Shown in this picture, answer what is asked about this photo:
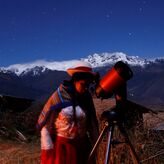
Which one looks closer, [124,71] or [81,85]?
[124,71]

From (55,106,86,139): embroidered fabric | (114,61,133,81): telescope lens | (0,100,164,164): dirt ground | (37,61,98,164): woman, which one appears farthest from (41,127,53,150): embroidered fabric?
(0,100,164,164): dirt ground

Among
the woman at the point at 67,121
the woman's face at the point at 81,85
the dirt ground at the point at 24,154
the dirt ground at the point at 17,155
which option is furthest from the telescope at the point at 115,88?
the dirt ground at the point at 17,155

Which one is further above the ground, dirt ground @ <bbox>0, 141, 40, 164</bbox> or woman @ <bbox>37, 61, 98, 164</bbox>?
woman @ <bbox>37, 61, 98, 164</bbox>

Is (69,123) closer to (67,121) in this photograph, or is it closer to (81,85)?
(67,121)

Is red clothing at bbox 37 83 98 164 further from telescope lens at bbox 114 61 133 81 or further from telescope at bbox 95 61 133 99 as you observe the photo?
telescope lens at bbox 114 61 133 81

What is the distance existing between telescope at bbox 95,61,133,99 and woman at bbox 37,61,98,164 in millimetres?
267

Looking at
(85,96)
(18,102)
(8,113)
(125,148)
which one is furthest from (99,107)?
(18,102)

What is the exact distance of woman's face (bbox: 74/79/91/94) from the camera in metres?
4.96

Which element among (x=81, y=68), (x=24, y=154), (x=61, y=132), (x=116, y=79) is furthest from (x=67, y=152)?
(x=24, y=154)

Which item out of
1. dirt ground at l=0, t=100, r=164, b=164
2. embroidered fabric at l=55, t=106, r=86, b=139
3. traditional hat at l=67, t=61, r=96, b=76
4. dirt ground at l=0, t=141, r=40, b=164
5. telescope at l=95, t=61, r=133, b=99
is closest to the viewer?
telescope at l=95, t=61, r=133, b=99

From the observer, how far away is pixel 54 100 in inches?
198

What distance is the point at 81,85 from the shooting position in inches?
197

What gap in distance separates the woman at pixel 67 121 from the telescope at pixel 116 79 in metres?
0.27

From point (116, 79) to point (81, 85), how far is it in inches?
19.9
